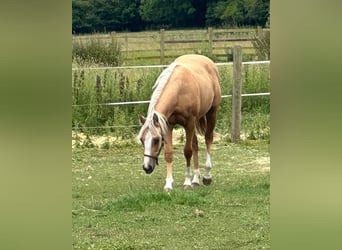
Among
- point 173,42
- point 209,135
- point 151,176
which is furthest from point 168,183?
point 173,42

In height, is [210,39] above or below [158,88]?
above

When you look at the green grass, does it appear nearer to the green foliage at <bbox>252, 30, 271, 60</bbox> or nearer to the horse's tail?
the horse's tail

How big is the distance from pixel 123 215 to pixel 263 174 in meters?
0.54

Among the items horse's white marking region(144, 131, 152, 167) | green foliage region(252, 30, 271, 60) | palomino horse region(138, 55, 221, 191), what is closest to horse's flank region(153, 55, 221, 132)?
palomino horse region(138, 55, 221, 191)

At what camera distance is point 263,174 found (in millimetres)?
2141

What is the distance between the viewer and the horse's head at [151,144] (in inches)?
89.8

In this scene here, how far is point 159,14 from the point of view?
6.58 feet

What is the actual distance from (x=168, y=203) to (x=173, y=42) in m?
0.62

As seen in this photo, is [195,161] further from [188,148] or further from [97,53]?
[97,53]

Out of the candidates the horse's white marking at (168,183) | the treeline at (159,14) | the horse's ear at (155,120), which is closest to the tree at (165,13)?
the treeline at (159,14)

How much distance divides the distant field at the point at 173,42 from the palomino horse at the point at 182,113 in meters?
0.08
